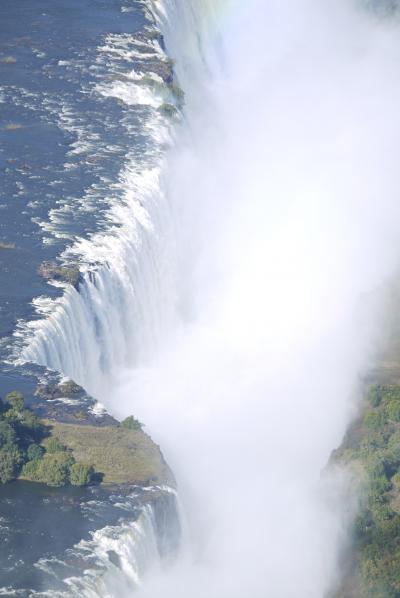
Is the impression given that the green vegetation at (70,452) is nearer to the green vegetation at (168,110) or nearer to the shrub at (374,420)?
the shrub at (374,420)

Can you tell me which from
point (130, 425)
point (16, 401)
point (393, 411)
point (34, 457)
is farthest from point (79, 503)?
point (393, 411)

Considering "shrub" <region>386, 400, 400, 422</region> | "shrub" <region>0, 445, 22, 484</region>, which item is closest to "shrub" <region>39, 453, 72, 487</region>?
"shrub" <region>0, 445, 22, 484</region>

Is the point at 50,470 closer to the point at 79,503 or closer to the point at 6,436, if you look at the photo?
the point at 79,503

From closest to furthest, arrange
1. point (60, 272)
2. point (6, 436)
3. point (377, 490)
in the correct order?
1. point (6, 436)
2. point (377, 490)
3. point (60, 272)

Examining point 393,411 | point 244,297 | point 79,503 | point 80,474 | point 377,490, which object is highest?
point 244,297

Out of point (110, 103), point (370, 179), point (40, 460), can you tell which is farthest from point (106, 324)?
point (370, 179)

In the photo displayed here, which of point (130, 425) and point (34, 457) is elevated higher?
point (130, 425)

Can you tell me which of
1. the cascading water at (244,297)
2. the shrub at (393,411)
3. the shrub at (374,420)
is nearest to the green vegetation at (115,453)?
the cascading water at (244,297)
